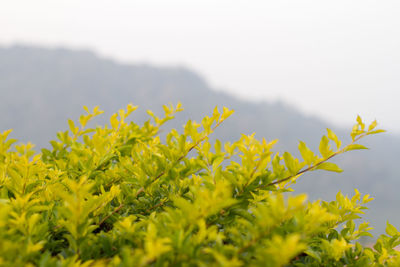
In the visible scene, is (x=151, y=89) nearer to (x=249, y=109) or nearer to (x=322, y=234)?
(x=249, y=109)

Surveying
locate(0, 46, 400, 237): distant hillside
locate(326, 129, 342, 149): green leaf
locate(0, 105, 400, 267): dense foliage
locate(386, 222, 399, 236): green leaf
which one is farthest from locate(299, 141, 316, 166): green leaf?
locate(0, 46, 400, 237): distant hillside

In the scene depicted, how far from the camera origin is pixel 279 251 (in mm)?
928

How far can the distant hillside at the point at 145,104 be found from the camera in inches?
3989

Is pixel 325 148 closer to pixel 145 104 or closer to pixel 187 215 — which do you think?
pixel 187 215

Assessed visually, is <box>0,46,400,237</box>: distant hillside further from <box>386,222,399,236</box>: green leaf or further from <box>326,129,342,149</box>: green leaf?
<box>326,129,342,149</box>: green leaf

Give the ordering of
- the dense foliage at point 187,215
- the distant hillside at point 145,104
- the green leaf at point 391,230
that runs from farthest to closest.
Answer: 1. the distant hillside at point 145,104
2. the green leaf at point 391,230
3. the dense foliage at point 187,215

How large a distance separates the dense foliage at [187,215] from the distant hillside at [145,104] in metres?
93.2

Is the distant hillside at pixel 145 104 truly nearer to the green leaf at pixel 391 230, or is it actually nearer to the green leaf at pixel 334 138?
the green leaf at pixel 391 230

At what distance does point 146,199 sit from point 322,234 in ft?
3.45

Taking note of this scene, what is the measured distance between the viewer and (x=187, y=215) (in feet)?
3.91

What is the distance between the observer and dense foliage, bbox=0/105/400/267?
3.58ft

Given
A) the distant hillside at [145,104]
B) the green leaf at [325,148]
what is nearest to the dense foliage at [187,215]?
the green leaf at [325,148]

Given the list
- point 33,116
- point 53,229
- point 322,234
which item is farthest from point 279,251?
point 33,116

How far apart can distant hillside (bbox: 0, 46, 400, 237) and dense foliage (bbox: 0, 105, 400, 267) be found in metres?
93.2
